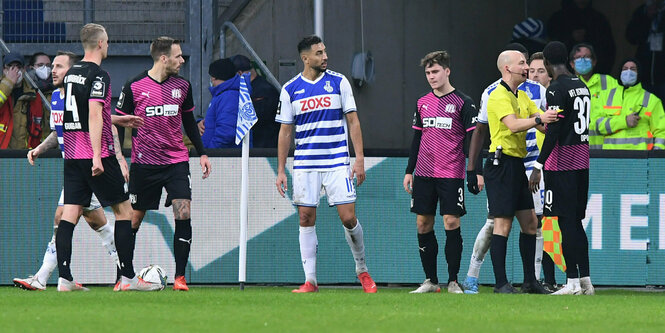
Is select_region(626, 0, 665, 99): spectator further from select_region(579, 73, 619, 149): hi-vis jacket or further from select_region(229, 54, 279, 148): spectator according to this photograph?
select_region(229, 54, 279, 148): spectator

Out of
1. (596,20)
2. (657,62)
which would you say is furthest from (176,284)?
(657,62)

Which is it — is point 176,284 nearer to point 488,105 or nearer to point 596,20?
point 488,105

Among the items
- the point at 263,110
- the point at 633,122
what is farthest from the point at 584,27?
the point at 263,110

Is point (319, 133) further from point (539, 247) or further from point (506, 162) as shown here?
point (539, 247)

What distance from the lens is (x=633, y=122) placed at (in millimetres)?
15289

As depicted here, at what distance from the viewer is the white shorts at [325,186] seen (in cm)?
1205

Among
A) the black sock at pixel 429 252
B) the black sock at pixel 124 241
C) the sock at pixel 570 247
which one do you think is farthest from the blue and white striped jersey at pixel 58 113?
the sock at pixel 570 247

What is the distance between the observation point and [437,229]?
14.1 metres

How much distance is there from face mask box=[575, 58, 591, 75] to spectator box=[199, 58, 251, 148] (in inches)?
148

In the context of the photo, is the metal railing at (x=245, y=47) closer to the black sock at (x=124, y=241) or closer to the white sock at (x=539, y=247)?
the white sock at (x=539, y=247)

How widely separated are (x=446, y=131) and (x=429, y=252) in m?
1.15

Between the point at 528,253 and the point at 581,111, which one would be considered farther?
the point at 528,253

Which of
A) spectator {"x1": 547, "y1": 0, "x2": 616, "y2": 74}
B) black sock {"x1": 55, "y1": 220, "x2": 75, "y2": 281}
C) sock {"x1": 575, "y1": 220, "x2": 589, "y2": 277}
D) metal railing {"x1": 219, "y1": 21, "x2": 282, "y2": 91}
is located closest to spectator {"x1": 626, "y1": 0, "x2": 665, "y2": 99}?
spectator {"x1": 547, "y1": 0, "x2": 616, "y2": 74}

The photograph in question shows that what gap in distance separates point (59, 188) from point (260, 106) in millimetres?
2628
